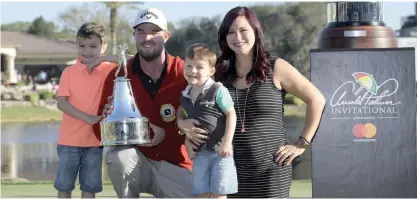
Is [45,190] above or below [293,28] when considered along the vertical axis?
below

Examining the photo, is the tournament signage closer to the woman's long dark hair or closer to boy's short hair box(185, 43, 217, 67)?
the woman's long dark hair

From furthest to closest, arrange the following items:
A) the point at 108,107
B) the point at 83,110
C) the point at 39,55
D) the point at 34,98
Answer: the point at 39,55
the point at 34,98
the point at 83,110
the point at 108,107

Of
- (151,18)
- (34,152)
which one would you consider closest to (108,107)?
(151,18)

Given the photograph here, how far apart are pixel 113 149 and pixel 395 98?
204 centimetres

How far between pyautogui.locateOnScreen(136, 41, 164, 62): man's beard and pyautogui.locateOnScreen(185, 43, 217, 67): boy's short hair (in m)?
0.57

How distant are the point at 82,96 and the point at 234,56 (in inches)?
58.0

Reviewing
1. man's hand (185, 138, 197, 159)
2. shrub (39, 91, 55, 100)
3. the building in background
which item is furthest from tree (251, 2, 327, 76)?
man's hand (185, 138, 197, 159)

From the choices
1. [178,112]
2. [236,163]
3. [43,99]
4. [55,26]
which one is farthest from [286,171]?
[55,26]

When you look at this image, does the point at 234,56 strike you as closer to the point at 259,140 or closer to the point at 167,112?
the point at 259,140

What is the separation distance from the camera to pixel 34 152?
943 inches

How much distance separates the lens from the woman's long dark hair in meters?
4.79

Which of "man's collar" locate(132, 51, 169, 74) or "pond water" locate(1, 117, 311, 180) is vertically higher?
"man's collar" locate(132, 51, 169, 74)

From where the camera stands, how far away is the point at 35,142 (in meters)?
28.3

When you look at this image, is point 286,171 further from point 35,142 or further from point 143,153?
point 35,142
